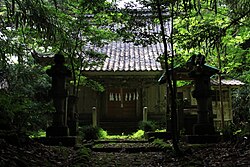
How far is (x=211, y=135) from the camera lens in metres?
6.35

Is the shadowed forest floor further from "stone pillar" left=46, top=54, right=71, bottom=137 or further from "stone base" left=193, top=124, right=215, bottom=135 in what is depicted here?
"stone pillar" left=46, top=54, right=71, bottom=137

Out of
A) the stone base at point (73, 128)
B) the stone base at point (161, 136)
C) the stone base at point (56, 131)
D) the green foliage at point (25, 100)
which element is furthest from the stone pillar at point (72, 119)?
the stone base at point (161, 136)

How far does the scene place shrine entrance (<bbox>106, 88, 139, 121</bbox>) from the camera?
14.8 metres

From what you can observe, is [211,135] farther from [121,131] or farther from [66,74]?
[121,131]

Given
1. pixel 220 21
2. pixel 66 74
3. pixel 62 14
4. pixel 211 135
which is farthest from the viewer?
pixel 62 14

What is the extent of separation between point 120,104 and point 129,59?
2.50 metres

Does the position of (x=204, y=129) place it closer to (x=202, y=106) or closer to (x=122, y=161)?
(x=202, y=106)

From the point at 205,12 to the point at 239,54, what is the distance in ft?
5.11

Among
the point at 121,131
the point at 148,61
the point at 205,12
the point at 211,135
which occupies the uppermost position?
the point at 205,12

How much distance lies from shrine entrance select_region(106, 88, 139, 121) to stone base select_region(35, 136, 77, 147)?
26.5ft

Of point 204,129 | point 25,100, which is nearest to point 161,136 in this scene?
point 204,129

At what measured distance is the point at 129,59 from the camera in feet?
46.1

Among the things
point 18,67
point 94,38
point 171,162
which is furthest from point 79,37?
point 171,162

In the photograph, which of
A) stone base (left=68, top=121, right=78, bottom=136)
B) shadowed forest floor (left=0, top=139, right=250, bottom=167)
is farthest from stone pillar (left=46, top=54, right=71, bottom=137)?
shadowed forest floor (left=0, top=139, right=250, bottom=167)
